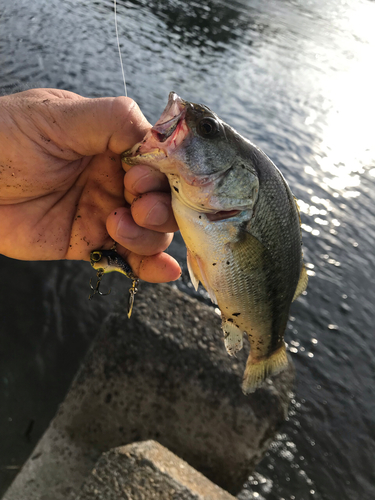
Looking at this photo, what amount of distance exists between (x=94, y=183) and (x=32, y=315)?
3.59 m

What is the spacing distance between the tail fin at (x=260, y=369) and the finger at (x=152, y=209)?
1417mm

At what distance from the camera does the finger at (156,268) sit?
3205 mm

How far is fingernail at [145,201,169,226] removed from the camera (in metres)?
2.57

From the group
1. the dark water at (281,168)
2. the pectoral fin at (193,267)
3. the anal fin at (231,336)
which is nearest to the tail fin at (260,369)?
the anal fin at (231,336)

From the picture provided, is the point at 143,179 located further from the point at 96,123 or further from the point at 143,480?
the point at 143,480

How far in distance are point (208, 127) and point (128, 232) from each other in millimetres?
993

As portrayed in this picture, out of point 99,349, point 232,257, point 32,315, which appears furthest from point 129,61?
point 232,257

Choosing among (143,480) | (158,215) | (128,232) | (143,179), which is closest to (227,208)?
(158,215)

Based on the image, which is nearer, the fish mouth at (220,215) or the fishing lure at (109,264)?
the fish mouth at (220,215)

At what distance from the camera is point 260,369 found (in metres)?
3.10

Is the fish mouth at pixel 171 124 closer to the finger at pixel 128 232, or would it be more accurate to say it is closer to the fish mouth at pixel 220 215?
the fish mouth at pixel 220 215

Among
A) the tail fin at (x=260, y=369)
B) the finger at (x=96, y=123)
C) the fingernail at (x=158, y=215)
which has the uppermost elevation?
the finger at (x=96, y=123)

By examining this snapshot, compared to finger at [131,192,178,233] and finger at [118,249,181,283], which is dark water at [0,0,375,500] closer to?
finger at [118,249,181,283]

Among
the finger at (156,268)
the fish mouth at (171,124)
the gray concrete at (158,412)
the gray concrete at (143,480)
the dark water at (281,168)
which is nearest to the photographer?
the fish mouth at (171,124)
